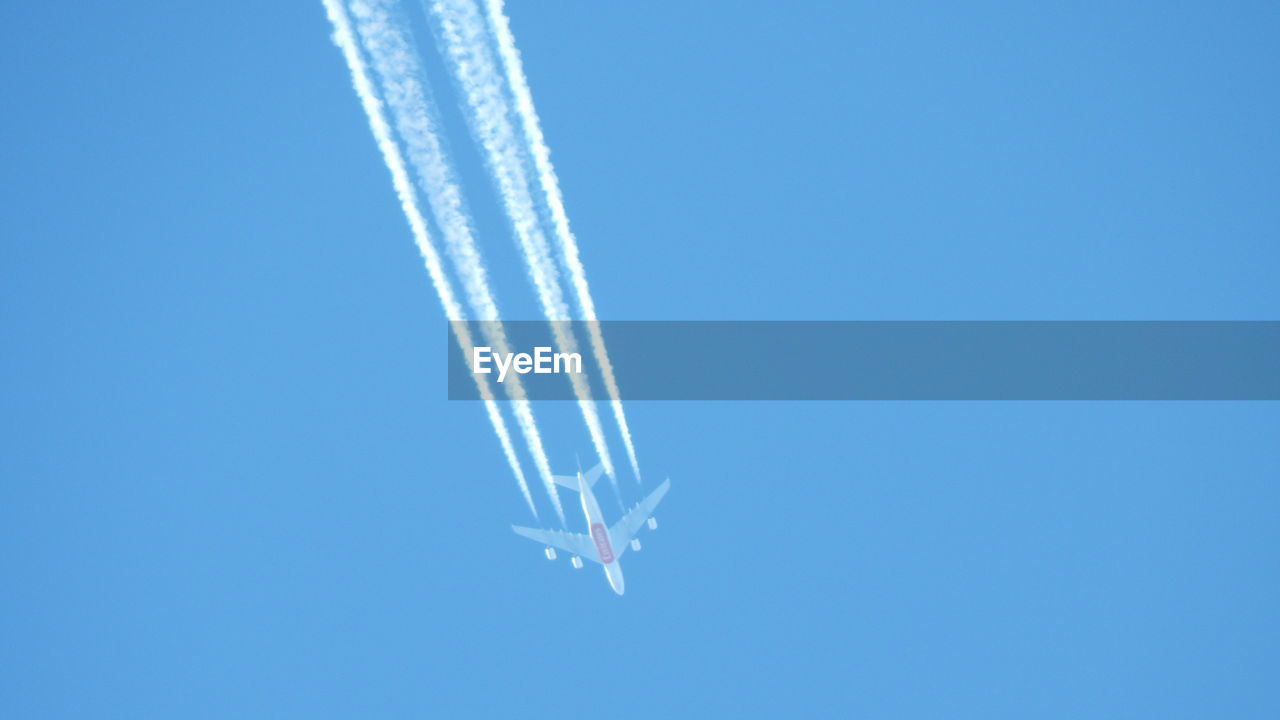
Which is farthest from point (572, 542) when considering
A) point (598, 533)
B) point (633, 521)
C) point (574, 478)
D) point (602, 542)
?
point (574, 478)

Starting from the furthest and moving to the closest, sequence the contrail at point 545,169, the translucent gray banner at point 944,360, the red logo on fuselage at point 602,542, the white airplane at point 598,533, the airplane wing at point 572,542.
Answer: the translucent gray banner at point 944,360
the airplane wing at point 572,542
the red logo on fuselage at point 602,542
the white airplane at point 598,533
the contrail at point 545,169

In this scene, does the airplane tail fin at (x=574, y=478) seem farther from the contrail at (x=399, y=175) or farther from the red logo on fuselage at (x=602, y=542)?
the contrail at (x=399, y=175)

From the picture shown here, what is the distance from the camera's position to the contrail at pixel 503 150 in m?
28.1

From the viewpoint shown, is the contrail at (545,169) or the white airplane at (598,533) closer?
the contrail at (545,169)

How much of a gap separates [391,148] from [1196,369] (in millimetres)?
45828

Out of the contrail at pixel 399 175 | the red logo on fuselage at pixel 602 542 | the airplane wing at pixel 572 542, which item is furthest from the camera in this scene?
the airplane wing at pixel 572 542

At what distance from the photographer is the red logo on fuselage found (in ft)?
127

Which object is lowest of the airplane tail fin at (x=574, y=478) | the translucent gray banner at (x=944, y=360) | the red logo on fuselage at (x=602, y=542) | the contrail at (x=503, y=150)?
the red logo on fuselage at (x=602, y=542)

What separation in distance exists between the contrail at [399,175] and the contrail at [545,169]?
3567 millimetres

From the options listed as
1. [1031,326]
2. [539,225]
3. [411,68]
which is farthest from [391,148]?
[1031,326]

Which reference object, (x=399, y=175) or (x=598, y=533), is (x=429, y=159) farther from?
(x=598, y=533)

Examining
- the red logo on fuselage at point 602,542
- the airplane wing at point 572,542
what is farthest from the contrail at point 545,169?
the airplane wing at point 572,542

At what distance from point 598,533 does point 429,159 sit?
16556 mm

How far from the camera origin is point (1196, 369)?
5469cm
